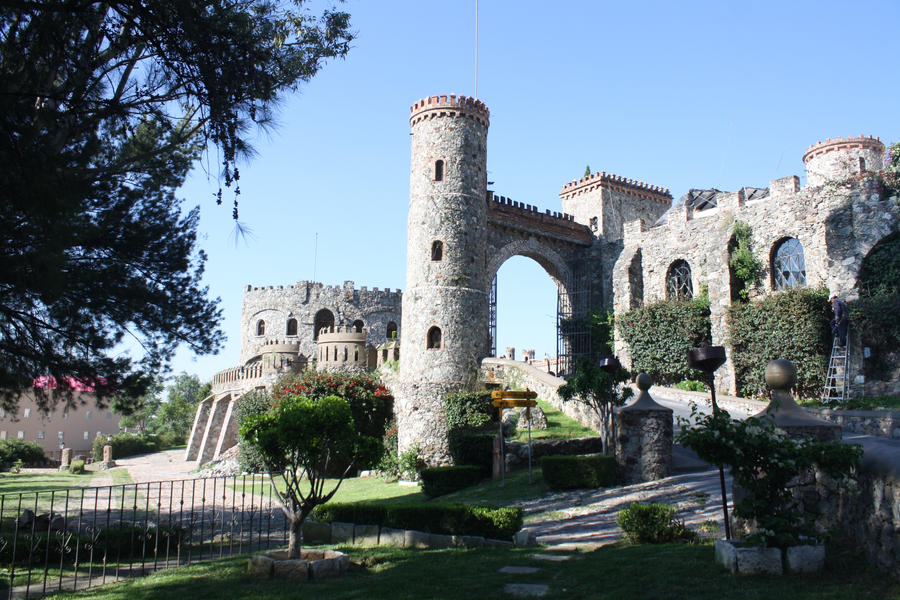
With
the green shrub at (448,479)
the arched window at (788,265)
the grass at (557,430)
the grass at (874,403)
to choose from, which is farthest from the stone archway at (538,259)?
the grass at (874,403)

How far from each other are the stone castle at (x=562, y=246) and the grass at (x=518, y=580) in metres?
13.9

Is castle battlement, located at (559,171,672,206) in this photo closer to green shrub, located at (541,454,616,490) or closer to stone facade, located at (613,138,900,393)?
stone facade, located at (613,138,900,393)

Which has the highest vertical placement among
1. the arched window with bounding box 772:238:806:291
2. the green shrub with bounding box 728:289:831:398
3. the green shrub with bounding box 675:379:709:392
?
the arched window with bounding box 772:238:806:291

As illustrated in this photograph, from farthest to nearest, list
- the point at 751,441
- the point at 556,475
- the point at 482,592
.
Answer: the point at 556,475, the point at 482,592, the point at 751,441

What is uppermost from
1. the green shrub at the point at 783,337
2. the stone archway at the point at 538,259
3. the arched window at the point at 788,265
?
the stone archway at the point at 538,259

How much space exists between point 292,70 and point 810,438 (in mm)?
8050

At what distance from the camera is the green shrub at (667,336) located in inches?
1029

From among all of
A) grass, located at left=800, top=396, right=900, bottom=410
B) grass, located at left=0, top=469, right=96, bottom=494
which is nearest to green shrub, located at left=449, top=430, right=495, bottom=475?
grass, located at left=800, top=396, right=900, bottom=410

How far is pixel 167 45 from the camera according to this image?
7141 mm

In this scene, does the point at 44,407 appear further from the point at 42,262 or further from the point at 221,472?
the point at 221,472

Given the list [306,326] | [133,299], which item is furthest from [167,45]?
[306,326]

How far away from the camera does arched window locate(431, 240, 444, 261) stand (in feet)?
80.8

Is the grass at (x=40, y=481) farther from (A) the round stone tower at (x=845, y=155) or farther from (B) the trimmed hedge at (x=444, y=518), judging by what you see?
(A) the round stone tower at (x=845, y=155)

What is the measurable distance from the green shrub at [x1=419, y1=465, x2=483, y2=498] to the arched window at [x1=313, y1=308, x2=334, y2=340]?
28.6m
